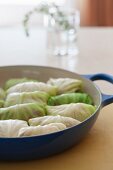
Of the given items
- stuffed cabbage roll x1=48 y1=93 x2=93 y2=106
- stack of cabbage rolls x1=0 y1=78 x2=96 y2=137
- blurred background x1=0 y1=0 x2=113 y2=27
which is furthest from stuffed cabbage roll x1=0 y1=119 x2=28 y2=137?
blurred background x1=0 y1=0 x2=113 y2=27

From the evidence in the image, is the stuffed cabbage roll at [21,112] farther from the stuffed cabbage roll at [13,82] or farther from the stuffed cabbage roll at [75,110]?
the stuffed cabbage roll at [13,82]

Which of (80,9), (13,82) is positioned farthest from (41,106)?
(80,9)

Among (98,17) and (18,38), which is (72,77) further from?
(98,17)

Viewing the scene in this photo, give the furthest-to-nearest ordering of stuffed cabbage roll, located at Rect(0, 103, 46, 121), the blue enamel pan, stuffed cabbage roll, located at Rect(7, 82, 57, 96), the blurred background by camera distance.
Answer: the blurred background
stuffed cabbage roll, located at Rect(7, 82, 57, 96)
stuffed cabbage roll, located at Rect(0, 103, 46, 121)
the blue enamel pan

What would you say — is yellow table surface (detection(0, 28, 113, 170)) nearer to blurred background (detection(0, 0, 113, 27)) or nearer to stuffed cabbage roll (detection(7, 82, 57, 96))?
stuffed cabbage roll (detection(7, 82, 57, 96))

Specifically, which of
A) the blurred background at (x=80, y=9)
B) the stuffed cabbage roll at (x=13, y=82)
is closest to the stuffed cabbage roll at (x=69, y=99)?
the stuffed cabbage roll at (x=13, y=82)

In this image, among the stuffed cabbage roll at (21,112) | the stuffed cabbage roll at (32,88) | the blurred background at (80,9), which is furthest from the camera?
the blurred background at (80,9)
